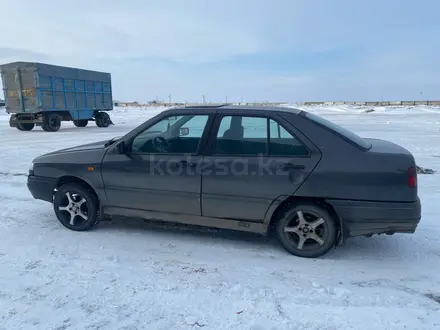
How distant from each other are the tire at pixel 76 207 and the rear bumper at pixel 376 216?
9.30 ft

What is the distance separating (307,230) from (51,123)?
A: 17194mm

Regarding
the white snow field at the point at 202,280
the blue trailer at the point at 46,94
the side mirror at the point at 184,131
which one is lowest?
the white snow field at the point at 202,280

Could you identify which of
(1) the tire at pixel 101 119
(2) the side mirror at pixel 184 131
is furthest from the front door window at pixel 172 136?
(1) the tire at pixel 101 119

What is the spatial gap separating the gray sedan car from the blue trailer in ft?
46.5

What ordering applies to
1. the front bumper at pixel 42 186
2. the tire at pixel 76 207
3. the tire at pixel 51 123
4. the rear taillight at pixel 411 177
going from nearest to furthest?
1. the rear taillight at pixel 411 177
2. the tire at pixel 76 207
3. the front bumper at pixel 42 186
4. the tire at pixel 51 123

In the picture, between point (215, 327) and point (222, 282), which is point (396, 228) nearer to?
point (222, 282)

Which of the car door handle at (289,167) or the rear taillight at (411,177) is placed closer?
the rear taillight at (411,177)

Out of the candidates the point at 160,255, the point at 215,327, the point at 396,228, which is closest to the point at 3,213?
the point at 160,255

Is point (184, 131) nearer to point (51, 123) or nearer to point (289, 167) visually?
point (289, 167)

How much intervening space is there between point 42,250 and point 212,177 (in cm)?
206

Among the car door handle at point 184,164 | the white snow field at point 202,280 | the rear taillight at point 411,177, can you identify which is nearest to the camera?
the white snow field at point 202,280

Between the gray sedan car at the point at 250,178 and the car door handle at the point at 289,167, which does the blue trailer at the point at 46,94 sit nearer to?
the gray sedan car at the point at 250,178

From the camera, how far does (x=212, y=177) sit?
370 cm

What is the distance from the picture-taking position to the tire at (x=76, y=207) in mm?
4242
